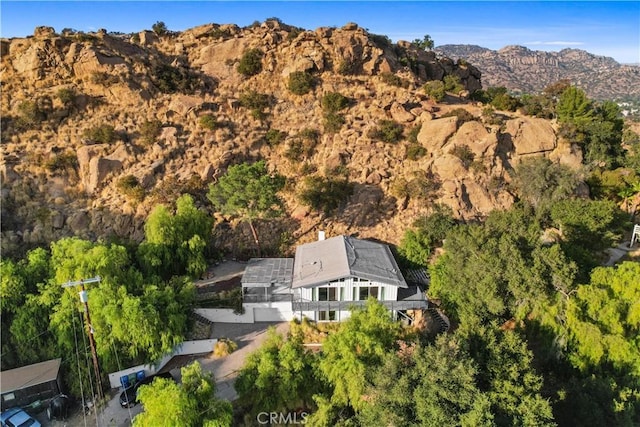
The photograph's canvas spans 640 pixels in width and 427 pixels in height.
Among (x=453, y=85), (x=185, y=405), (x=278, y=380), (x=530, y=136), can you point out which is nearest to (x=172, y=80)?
(x=453, y=85)

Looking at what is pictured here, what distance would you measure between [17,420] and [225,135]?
28331mm

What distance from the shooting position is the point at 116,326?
20359 millimetres

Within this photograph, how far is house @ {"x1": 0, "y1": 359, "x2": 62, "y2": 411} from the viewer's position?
65.9ft

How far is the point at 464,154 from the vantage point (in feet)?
123

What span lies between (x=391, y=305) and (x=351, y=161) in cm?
1711

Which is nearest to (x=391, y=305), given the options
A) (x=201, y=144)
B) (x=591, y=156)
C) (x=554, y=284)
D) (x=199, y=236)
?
(x=554, y=284)

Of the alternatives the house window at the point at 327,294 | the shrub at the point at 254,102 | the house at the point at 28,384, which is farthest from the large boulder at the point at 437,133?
the house at the point at 28,384

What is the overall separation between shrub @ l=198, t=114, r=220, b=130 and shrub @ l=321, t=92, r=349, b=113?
11639 millimetres

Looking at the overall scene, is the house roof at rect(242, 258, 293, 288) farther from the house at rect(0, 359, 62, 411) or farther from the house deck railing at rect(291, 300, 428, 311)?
the house at rect(0, 359, 62, 411)

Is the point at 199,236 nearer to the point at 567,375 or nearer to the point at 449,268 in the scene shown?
the point at 449,268

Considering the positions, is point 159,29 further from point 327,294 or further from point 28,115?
point 327,294

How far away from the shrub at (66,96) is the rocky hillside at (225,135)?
0.10m

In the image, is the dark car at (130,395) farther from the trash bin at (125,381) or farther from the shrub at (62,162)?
the shrub at (62,162)

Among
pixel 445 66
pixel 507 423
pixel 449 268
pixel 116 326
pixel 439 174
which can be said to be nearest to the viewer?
pixel 507 423
